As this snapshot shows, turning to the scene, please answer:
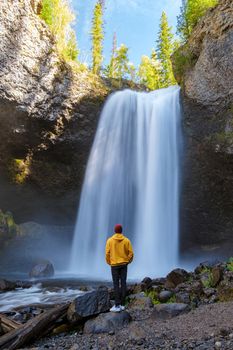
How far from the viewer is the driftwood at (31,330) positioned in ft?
22.0

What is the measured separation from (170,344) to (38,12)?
20455 millimetres

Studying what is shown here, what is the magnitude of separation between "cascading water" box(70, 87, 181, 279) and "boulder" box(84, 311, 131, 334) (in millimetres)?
12034

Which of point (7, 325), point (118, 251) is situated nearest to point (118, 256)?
point (118, 251)

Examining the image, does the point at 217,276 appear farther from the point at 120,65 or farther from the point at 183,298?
the point at 120,65

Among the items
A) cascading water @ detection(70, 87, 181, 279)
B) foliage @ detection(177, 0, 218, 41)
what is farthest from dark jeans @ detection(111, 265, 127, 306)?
foliage @ detection(177, 0, 218, 41)

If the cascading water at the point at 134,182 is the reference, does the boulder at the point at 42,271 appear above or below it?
below

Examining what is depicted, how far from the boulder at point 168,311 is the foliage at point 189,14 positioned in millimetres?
22294

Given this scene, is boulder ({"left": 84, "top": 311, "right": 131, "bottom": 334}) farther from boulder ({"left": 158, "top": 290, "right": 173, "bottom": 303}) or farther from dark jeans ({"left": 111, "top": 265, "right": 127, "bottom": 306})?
boulder ({"left": 158, "top": 290, "right": 173, "bottom": 303})

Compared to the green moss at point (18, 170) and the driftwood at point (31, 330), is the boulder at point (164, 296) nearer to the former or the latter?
the driftwood at point (31, 330)

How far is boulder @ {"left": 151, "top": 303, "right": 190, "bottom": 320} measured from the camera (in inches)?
310

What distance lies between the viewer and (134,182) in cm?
2152

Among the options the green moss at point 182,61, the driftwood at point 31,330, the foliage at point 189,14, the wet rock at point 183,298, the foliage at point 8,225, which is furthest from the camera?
the foliage at point 189,14

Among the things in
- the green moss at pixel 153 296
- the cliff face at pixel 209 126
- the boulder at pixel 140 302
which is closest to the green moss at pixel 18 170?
the cliff face at pixel 209 126

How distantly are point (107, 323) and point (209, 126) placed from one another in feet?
45.2
